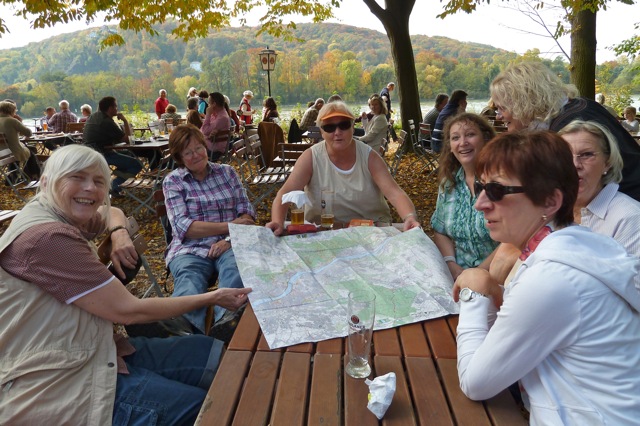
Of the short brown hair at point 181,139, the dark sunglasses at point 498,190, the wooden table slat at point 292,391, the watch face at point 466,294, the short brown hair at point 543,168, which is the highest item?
the short brown hair at point 543,168

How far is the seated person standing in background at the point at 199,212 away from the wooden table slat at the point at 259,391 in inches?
46.5

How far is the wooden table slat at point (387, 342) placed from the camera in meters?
1.46

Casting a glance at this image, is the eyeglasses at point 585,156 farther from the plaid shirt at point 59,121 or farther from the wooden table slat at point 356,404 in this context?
the plaid shirt at point 59,121

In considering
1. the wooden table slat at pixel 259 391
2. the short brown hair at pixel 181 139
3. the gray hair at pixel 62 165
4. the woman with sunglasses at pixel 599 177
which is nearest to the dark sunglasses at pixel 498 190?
the wooden table slat at pixel 259 391

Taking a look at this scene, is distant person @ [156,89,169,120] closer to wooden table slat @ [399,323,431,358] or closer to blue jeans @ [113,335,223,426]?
blue jeans @ [113,335,223,426]

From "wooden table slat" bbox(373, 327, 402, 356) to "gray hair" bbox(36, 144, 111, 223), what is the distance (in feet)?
4.25

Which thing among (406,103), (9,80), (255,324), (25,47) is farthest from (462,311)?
(25,47)

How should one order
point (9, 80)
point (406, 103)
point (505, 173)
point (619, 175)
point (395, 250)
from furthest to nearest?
point (9, 80)
point (406, 103)
point (395, 250)
point (619, 175)
point (505, 173)

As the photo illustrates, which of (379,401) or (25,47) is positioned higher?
(379,401)

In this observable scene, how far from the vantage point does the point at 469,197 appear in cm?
254

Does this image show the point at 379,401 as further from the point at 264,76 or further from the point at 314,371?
the point at 264,76

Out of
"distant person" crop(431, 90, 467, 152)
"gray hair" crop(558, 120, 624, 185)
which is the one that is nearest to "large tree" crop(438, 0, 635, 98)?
"distant person" crop(431, 90, 467, 152)

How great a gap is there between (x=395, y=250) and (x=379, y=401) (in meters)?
1.09

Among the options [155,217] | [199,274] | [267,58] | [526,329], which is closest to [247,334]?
[526,329]
